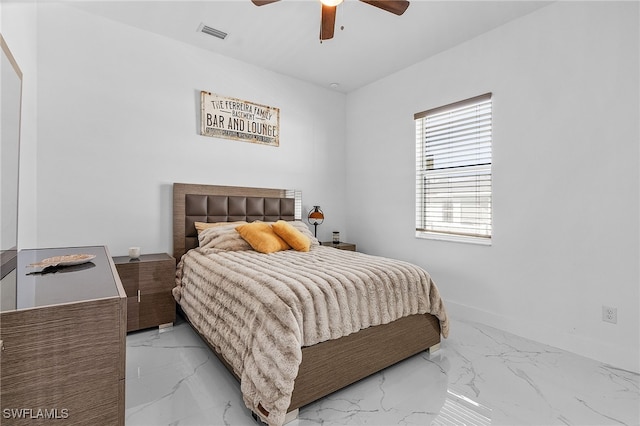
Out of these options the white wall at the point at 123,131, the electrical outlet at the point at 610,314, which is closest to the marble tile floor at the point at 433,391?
the electrical outlet at the point at 610,314

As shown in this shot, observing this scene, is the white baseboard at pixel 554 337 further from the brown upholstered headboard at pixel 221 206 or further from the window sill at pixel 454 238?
the brown upholstered headboard at pixel 221 206

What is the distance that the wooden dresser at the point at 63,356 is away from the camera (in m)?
0.89

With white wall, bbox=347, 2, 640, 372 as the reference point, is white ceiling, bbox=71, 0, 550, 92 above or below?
above

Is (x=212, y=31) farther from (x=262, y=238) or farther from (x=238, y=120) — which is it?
(x=262, y=238)

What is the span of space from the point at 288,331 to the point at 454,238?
2373 millimetres

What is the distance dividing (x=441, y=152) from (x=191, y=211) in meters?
2.78

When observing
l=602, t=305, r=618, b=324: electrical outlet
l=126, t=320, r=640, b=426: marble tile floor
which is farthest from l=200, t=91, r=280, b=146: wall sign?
l=602, t=305, r=618, b=324: electrical outlet

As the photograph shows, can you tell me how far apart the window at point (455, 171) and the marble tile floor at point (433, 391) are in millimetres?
1187

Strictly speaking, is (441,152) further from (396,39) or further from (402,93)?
(396,39)

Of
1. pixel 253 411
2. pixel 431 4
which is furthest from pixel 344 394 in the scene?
pixel 431 4

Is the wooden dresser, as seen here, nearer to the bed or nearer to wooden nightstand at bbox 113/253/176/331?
the bed

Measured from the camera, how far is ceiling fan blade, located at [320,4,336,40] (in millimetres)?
2181

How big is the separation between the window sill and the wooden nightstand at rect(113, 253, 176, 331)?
264 centimetres

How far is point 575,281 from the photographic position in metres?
2.47
